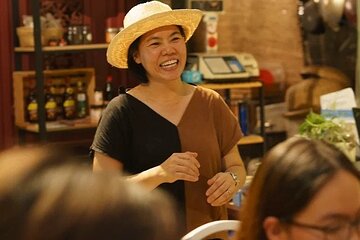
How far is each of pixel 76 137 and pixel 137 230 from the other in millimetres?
4542

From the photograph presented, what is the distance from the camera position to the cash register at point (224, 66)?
4.92m

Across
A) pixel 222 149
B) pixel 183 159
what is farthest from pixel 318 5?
pixel 183 159

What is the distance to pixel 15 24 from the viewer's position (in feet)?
16.7

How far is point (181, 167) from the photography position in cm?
237

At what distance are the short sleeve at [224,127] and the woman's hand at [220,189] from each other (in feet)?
0.42

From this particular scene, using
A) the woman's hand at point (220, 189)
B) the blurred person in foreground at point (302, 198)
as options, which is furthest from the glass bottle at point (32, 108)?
the blurred person in foreground at point (302, 198)

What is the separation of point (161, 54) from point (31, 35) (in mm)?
2436

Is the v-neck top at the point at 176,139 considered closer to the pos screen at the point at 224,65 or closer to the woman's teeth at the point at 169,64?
the woman's teeth at the point at 169,64

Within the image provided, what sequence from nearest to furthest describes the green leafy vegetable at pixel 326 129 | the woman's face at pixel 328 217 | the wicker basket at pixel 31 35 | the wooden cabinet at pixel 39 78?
the woman's face at pixel 328 217
the green leafy vegetable at pixel 326 129
the wooden cabinet at pixel 39 78
the wicker basket at pixel 31 35

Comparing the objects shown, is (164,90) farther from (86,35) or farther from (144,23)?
(86,35)

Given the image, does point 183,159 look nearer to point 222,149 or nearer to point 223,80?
point 222,149

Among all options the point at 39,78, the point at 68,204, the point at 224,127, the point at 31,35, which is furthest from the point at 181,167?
the point at 31,35

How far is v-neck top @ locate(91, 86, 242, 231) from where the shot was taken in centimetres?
252

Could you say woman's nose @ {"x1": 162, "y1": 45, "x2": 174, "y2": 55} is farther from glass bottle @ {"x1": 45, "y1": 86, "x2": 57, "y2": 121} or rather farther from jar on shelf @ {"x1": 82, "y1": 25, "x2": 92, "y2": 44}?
jar on shelf @ {"x1": 82, "y1": 25, "x2": 92, "y2": 44}
